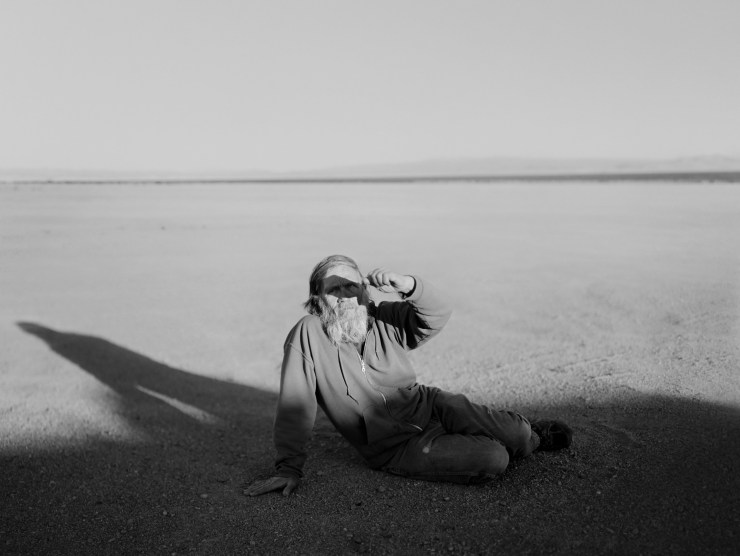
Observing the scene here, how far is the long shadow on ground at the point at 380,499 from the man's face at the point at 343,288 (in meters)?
1.03

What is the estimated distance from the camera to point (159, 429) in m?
4.98

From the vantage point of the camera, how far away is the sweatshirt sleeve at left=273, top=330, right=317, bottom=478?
3.57 metres

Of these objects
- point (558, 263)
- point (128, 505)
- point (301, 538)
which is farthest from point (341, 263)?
point (558, 263)

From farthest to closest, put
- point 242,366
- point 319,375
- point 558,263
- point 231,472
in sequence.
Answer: point 558,263
point 242,366
point 231,472
point 319,375

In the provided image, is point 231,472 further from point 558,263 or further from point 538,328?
point 558,263

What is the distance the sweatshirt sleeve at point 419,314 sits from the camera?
3.60 metres

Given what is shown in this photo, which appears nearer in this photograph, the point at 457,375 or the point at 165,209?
the point at 457,375

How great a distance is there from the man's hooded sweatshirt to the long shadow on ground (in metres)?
0.29

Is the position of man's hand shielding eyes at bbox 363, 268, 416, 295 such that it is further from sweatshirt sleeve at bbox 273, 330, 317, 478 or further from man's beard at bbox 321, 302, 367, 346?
sweatshirt sleeve at bbox 273, 330, 317, 478

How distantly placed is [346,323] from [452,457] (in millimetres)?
905

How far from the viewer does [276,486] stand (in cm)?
369

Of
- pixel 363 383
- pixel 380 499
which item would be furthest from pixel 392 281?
pixel 380 499

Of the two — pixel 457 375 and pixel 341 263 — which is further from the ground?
pixel 341 263

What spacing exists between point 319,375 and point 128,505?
50.0 inches
